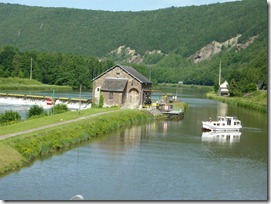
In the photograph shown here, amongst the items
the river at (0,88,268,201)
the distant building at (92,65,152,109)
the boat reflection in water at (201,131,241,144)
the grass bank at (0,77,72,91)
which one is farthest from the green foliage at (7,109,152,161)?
the grass bank at (0,77,72,91)

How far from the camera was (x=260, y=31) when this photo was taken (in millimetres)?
190000

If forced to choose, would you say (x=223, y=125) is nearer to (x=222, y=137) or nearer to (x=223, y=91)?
(x=222, y=137)

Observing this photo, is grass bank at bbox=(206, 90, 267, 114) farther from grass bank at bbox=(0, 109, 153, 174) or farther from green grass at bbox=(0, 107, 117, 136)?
green grass at bbox=(0, 107, 117, 136)

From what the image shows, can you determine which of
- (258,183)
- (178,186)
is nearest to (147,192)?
(178,186)

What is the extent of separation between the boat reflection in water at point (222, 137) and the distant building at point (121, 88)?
1316cm

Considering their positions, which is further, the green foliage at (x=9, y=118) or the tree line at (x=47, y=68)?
the tree line at (x=47, y=68)

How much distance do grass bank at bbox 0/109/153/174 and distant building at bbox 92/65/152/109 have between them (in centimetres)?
906

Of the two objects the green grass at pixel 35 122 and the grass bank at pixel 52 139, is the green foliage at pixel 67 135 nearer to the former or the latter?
the grass bank at pixel 52 139

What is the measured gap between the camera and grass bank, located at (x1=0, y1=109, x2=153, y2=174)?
985 inches

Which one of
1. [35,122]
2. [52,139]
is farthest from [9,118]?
[52,139]

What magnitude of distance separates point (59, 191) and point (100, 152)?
870 cm

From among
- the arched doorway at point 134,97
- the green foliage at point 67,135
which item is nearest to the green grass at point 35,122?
the green foliage at point 67,135

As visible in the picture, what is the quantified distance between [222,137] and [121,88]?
15.7m

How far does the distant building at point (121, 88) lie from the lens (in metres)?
53.2
